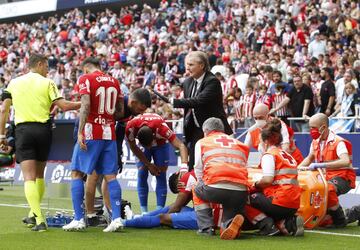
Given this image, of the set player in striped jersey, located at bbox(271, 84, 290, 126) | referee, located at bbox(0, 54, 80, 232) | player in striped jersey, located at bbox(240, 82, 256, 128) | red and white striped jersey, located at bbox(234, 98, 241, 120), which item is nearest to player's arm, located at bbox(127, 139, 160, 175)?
referee, located at bbox(0, 54, 80, 232)

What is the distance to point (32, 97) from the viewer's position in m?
10.1

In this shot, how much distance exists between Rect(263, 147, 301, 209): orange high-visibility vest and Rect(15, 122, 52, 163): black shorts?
2.80m

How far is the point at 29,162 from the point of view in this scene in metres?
9.91

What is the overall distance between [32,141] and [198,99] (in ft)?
7.08

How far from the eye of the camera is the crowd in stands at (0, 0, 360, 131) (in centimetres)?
1905

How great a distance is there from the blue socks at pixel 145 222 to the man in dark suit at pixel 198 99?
106 cm

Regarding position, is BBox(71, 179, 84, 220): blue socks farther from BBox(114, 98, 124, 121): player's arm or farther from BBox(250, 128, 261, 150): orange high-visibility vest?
BBox(250, 128, 261, 150): orange high-visibility vest

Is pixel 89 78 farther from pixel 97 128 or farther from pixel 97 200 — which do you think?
pixel 97 200

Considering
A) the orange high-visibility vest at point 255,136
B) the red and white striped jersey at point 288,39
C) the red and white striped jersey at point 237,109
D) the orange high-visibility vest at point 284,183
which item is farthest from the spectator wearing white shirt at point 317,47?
the orange high-visibility vest at point 284,183

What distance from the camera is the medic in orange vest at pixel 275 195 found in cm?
940

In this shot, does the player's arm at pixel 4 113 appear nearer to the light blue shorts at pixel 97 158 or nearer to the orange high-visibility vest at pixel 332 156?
the light blue shorts at pixel 97 158

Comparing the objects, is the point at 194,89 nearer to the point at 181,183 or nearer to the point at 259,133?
the point at 181,183

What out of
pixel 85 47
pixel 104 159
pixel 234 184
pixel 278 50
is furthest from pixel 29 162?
pixel 85 47

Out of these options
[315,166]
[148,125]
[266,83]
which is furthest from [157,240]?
[266,83]
